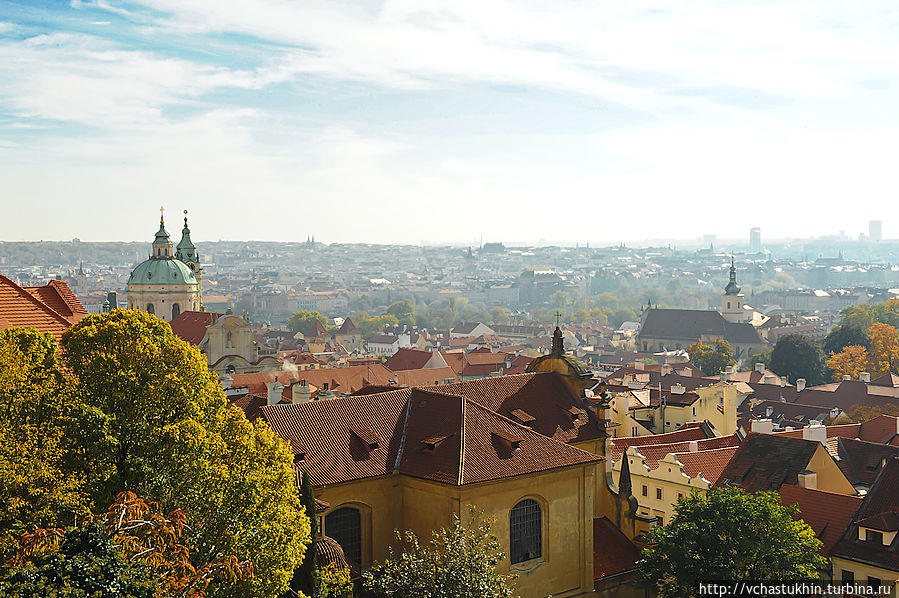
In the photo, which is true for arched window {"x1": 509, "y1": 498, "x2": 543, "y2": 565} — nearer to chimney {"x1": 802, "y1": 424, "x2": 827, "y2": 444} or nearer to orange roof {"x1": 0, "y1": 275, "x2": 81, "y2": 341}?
orange roof {"x1": 0, "y1": 275, "x2": 81, "y2": 341}

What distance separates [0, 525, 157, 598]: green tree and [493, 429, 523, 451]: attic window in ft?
51.7

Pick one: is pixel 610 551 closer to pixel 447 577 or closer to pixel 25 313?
pixel 447 577

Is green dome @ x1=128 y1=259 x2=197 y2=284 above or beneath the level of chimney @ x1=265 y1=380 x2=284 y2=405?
above

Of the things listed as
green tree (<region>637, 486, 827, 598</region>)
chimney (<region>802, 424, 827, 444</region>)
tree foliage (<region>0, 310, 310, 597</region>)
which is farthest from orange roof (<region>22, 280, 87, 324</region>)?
chimney (<region>802, 424, 827, 444</region>)

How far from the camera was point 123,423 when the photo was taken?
20734 mm

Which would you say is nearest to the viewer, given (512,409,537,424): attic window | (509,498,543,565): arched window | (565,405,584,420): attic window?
(509,498,543,565): arched window

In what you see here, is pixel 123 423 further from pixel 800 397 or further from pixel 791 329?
pixel 791 329

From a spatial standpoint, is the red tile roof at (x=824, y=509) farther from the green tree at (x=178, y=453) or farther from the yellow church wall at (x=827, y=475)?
the green tree at (x=178, y=453)

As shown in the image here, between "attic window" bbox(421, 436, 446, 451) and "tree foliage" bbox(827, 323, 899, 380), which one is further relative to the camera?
"tree foliage" bbox(827, 323, 899, 380)

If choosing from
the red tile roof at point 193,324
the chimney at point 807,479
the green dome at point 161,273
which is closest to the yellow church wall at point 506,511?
the chimney at point 807,479

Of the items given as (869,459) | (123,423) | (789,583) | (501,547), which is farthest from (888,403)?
(123,423)

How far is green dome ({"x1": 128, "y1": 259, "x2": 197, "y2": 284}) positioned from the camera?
105 meters

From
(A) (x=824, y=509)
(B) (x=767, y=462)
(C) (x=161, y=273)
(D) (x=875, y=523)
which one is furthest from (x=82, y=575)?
(C) (x=161, y=273)

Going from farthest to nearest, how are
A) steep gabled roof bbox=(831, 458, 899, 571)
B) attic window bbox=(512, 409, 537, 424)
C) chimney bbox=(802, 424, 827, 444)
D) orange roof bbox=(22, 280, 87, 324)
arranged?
chimney bbox=(802, 424, 827, 444)
orange roof bbox=(22, 280, 87, 324)
attic window bbox=(512, 409, 537, 424)
steep gabled roof bbox=(831, 458, 899, 571)
